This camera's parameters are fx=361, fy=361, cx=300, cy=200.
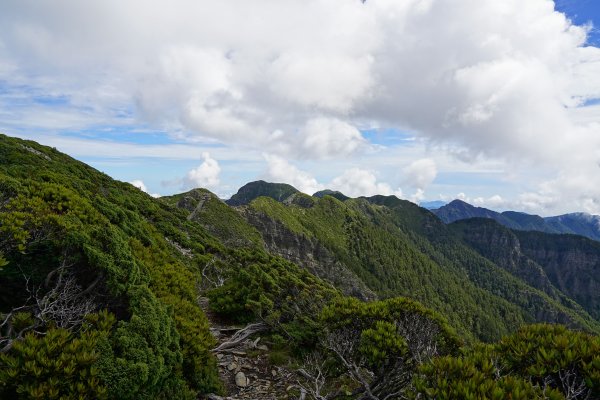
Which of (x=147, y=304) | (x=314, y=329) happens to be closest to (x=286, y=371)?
(x=314, y=329)

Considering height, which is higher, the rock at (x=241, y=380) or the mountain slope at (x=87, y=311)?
the mountain slope at (x=87, y=311)

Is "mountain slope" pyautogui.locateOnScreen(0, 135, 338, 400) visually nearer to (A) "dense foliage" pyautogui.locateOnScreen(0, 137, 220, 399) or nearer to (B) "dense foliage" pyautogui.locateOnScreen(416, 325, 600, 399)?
(A) "dense foliage" pyautogui.locateOnScreen(0, 137, 220, 399)

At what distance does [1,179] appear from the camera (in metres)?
12.4

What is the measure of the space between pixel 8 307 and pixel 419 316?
13.2 metres

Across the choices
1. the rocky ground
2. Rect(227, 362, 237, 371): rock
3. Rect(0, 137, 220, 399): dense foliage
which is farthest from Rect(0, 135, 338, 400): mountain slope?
Rect(227, 362, 237, 371): rock

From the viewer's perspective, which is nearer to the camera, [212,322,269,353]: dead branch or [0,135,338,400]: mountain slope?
[0,135,338,400]: mountain slope

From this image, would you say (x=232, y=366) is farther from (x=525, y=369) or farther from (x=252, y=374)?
(x=525, y=369)

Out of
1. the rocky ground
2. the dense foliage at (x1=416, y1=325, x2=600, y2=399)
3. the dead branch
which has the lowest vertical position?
the rocky ground

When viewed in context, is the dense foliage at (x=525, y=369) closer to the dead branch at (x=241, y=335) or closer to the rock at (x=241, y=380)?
the rock at (x=241, y=380)

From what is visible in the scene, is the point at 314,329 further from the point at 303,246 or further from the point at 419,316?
the point at 303,246

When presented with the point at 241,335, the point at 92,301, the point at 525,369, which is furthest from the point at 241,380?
the point at 525,369

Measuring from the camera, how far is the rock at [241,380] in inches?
519

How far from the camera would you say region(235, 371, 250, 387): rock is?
13.2 meters

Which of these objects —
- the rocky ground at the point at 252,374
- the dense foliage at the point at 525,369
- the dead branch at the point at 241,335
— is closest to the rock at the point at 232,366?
the rocky ground at the point at 252,374
